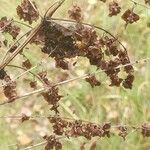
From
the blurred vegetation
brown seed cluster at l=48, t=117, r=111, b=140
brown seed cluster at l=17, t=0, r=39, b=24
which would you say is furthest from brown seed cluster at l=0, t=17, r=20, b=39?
the blurred vegetation

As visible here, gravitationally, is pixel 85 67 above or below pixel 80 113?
above

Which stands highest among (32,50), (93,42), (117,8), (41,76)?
(32,50)

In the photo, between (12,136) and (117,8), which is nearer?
(117,8)

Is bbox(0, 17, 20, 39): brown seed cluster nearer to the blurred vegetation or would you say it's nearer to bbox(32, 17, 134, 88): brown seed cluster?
bbox(32, 17, 134, 88): brown seed cluster

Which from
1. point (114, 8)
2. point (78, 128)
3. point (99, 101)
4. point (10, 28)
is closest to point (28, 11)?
point (10, 28)

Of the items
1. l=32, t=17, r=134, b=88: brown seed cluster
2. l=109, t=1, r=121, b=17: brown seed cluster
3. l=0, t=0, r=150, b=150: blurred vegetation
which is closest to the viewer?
l=32, t=17, r=134, b=88: brown seed cluster

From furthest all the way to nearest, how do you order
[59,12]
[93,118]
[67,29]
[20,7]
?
[59,12] → [93,118] → [20,7] → [67,29]

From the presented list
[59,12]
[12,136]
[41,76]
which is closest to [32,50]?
[59,12]

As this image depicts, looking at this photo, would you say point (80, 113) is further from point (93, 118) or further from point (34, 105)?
point (34, 105)

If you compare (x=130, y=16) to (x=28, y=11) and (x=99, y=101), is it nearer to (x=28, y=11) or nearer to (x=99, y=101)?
(x=28, y=11)
